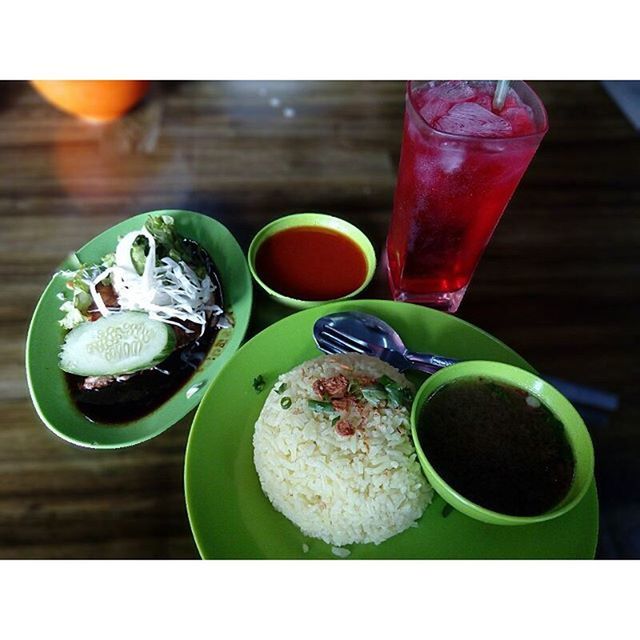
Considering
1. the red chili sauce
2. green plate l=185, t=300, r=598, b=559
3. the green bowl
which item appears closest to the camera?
the green bowl

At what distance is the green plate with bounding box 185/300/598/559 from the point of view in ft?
3.23

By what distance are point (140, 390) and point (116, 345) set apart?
0.11m

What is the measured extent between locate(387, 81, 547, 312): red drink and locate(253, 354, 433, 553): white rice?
0.43m

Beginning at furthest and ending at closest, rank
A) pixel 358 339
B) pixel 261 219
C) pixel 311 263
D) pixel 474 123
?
pixel 261 219 < pixel 311 263 < pixel 358 339 < pixel 474 123

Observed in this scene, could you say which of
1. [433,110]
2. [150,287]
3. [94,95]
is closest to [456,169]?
[433,110]

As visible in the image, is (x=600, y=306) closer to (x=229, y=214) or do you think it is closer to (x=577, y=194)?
(x=577, y=194)

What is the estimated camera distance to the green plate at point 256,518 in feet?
3.23

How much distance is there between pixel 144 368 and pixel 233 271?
34cm

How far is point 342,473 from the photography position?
1.02 metres

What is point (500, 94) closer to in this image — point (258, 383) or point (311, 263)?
point (311, 263)

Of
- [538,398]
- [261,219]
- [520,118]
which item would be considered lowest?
[261,219]

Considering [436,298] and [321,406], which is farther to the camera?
[436,298]

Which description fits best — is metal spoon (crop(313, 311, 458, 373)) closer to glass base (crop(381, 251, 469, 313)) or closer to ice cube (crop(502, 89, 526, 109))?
glass base (crop(381, 251, 469, 313))

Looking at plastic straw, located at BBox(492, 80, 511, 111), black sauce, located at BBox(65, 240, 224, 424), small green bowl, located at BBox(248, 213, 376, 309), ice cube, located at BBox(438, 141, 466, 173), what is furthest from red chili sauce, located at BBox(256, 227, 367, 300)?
plastic straw, located at BBox(492, 80, 511, 111)
